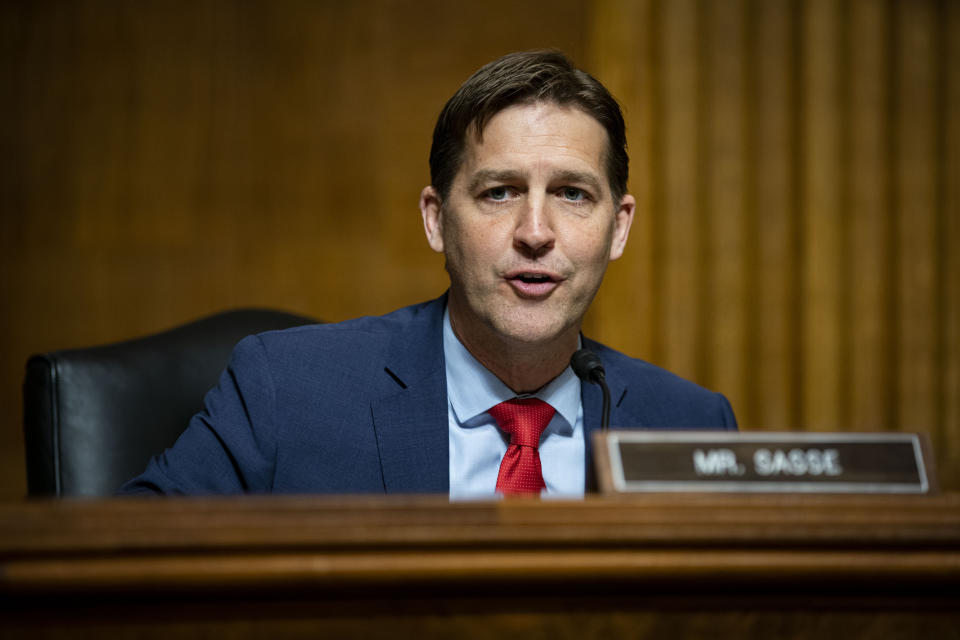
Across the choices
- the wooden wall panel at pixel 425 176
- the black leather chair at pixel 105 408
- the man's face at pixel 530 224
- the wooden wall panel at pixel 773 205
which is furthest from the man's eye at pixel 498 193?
the wooden wall panel at pixel 773 205

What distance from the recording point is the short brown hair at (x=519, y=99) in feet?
4.60

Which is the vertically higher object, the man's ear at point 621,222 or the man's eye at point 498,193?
the man's eye at point 498,193

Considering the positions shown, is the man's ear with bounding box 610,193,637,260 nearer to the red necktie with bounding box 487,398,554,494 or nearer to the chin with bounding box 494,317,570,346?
the chin with bounding box 494,317,570,346

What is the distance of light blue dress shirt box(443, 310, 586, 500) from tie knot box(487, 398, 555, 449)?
2 cm

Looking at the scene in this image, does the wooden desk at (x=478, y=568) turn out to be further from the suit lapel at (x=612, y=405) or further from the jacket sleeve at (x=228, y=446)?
the suit lapel at (x=612, y=405)

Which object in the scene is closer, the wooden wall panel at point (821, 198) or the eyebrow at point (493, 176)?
the eyebrow at point (493, 176)

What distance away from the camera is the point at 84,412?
4.23 feet

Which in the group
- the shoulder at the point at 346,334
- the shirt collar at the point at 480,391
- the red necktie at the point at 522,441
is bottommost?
the red necktie at the point at 522,441

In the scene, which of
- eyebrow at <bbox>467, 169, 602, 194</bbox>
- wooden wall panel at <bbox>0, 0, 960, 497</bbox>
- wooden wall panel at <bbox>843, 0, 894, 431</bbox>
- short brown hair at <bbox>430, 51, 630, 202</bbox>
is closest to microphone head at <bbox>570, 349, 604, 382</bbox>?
eyebrow at <bbox>467, 169, 602, 194</bbox>

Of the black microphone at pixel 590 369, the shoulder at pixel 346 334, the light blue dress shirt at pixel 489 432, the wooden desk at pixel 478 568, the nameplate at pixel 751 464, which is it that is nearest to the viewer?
the wooden desk at pixel 478 568

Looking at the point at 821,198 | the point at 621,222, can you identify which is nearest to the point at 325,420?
the point at 621,222

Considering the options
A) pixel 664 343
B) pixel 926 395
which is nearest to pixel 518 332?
pixel 664 343

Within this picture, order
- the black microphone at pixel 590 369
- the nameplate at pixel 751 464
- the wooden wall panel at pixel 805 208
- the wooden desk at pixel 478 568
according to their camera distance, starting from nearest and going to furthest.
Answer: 1. the wooden desk at pixel 478 568
2. the nameplate at pixel 751 464
3. the black microphone at pixel 590 369
4. the wooden wall panel at pixel 805 208

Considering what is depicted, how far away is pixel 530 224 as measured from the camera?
1.32 meters
